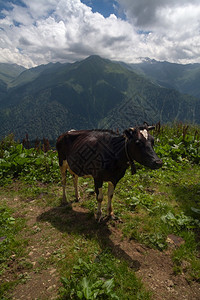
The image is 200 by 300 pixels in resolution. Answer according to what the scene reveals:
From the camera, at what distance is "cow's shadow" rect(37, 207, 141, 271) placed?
478 cm

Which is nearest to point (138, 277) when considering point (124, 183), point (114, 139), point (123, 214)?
point (123, 214)

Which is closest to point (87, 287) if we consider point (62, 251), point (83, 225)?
point (62, 251)

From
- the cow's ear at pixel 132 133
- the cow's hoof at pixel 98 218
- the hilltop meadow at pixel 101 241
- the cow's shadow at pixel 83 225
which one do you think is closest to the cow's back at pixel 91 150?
the cow's ear at pixel 132 133

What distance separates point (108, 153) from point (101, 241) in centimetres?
253

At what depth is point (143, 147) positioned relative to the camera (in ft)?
15.4

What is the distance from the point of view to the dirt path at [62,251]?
3.69 m

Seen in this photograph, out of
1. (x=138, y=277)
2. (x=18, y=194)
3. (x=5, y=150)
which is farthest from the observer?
(x=5, y=150)

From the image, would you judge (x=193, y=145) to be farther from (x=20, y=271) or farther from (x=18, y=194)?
(x=20, y=271)

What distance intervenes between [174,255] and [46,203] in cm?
518

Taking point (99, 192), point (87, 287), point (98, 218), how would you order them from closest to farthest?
point (87, 287)
point (99, 192)
point (98, 218)

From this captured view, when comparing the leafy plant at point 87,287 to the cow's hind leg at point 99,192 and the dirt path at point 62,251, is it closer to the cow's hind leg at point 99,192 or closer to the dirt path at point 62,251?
the dirt path at point 62,251

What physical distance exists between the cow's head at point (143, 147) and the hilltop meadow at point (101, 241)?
7.36 feet

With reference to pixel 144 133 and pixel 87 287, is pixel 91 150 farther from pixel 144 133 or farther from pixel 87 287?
pixel 87 287

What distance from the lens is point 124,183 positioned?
8867 mm
